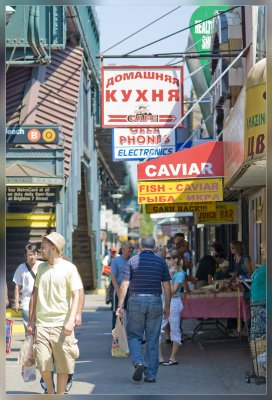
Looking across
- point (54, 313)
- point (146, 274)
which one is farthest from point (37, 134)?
point (54, 313)

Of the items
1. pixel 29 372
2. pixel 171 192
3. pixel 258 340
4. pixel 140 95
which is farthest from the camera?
pixel 140 95

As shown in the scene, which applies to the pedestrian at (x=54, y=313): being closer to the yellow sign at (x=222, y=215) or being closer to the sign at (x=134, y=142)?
the sign at (x=134, y=142)

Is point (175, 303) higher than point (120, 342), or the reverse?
point (175, 303)

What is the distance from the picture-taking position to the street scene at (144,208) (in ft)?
39.2

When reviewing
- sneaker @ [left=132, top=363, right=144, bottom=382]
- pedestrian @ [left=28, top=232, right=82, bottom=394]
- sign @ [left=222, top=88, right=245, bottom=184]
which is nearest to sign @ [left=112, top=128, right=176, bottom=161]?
sign @ [left=222, top=88, right=245, bottom=184]

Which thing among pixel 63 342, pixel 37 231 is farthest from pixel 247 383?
pixel 37 231

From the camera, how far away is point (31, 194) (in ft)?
76.7

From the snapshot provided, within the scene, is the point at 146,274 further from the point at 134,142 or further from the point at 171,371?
the point at 134,142

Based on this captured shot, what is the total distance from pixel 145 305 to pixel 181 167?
4.11 meters

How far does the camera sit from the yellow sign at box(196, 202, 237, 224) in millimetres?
24562

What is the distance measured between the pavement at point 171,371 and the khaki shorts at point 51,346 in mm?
1739

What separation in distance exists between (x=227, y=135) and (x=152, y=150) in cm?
400

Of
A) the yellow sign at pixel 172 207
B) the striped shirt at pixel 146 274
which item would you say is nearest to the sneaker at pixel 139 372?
the striped shirt at pixel 146 274

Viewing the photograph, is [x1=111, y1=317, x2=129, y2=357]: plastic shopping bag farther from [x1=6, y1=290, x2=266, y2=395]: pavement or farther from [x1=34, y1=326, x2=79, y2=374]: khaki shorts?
[x1=34, y1=326, x2=79, y2=374]: khaki shorts
